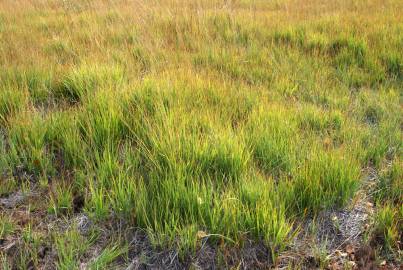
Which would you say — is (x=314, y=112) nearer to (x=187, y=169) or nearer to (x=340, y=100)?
(x=340, y=100)

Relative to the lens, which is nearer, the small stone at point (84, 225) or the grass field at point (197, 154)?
the grass field at point (197, 154)

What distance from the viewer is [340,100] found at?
11.7 ft

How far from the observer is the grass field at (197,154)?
2037mm

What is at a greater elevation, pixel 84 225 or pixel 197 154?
pixel 197 154

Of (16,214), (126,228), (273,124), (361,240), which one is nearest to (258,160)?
(273,124)

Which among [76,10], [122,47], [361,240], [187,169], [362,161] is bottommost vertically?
[361,240]

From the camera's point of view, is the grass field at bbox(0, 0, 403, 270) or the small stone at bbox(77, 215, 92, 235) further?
the small stone at bbox(77, 215, 92, 235)

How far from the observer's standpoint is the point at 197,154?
95.6 inches

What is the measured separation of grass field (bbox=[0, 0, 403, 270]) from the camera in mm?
2037

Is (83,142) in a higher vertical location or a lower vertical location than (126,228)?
higher

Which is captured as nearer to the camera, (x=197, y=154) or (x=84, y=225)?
(x=84, y=225)

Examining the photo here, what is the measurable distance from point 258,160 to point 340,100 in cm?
142

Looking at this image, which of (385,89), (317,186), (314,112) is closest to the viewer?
(317,186)

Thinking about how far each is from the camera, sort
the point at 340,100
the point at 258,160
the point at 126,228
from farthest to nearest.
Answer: the point at 340,100 < the point at 258,160 < the point at 126,228
